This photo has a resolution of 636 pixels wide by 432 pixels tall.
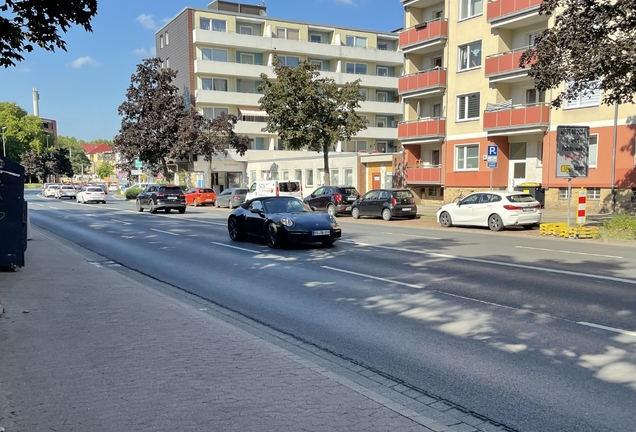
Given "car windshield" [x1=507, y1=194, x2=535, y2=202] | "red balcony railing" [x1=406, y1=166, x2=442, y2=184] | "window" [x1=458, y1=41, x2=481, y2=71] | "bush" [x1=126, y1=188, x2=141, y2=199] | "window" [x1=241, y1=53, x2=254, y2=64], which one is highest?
"window" [x1=241, y1=53, x2=254, y2=64]

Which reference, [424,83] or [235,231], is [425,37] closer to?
[424,83]

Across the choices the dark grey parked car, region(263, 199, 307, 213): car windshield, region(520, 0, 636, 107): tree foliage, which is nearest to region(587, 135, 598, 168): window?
region(520, 0, 636, 107): tree foliage

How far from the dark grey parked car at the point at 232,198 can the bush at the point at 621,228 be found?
25.1 metres

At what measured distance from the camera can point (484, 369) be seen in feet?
16.3

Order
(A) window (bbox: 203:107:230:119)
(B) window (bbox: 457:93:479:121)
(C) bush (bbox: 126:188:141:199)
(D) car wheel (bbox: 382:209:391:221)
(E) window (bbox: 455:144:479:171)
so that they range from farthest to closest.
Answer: (A) window (bbox: 203:107:230:119) < (C) bush (bbox: 126:188:141:199) < (B) window (bbox: 457:93:479:121) < (E) window (bbox: 455:144:479:171) < (D) car wheel (bbox: 382:209:391:221)

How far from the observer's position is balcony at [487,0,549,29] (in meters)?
27.7

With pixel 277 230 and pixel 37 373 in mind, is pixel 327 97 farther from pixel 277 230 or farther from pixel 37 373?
pixel 37 373

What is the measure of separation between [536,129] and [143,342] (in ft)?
86.2

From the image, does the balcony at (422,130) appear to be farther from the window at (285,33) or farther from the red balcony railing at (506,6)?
the window at (285,33)

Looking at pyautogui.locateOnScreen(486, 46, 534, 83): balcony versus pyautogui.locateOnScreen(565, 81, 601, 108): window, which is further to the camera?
pyautogui.locateOnScreen(486, 46, 534, 83): balcony

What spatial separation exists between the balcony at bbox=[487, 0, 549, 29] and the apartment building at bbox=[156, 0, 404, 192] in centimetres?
2573

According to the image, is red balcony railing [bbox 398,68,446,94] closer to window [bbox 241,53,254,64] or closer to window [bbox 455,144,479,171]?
window [bbox 455,144,479,171]

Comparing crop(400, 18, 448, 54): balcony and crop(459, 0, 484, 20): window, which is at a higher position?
crop(459, 0, 484, 20): window

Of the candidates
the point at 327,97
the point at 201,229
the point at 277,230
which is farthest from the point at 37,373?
the point at 327,97
